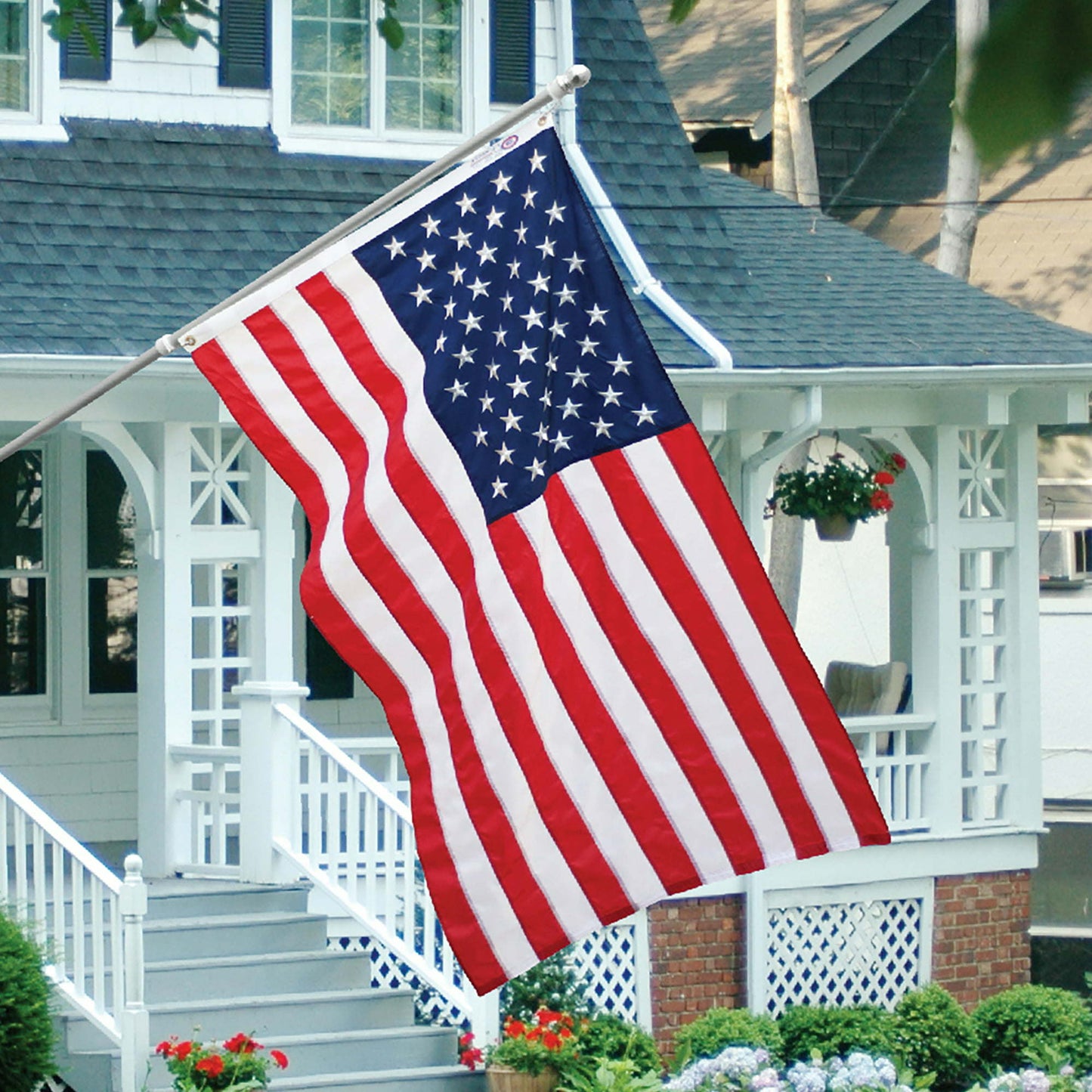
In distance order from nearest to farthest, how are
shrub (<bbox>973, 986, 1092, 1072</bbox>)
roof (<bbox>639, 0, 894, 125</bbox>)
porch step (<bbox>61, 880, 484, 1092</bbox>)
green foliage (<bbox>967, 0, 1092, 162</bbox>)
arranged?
green foliage (<bbox>967, 0, 1092, 162</bbox>) → porch step (<bbox>61, 880, 484, 1092</bbox>) → shrub (<bbox>973, 986, 1092, 1072</bbox>) → roof (<bbox>639, 0, 894, 125</bbox>)

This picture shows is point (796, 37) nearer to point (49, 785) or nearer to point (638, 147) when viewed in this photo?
point (638, 147)

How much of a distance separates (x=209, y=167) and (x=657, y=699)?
23.7ft

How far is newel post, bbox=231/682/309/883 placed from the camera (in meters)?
10.7

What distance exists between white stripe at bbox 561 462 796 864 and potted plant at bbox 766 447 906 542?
21.7 feet

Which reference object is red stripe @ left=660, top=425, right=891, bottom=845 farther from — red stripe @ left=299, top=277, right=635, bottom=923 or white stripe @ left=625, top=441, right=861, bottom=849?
red stripe @ left=299, top=277, right=635, bottom=923

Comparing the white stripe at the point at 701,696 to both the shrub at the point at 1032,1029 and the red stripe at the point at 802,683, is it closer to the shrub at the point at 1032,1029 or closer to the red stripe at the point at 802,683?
the red stripe at the point at 802,683

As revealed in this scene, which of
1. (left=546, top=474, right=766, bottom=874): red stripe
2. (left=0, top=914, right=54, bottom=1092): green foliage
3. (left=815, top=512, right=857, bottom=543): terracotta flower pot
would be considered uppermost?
(left=815, top=512, right=857, bottom=543): terracotta flower pot

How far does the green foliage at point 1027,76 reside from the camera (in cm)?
178

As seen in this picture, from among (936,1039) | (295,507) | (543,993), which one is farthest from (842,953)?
(295,507)

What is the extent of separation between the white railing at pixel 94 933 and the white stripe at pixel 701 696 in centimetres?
369

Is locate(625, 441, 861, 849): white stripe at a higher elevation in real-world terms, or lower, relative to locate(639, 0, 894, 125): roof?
lower

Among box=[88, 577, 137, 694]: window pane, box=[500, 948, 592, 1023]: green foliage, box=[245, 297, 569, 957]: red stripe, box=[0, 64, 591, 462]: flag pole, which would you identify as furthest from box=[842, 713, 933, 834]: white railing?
box=[0, 64, 591, 462]: flag pole

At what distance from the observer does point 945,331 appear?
1289 cm

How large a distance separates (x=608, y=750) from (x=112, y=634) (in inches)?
306
